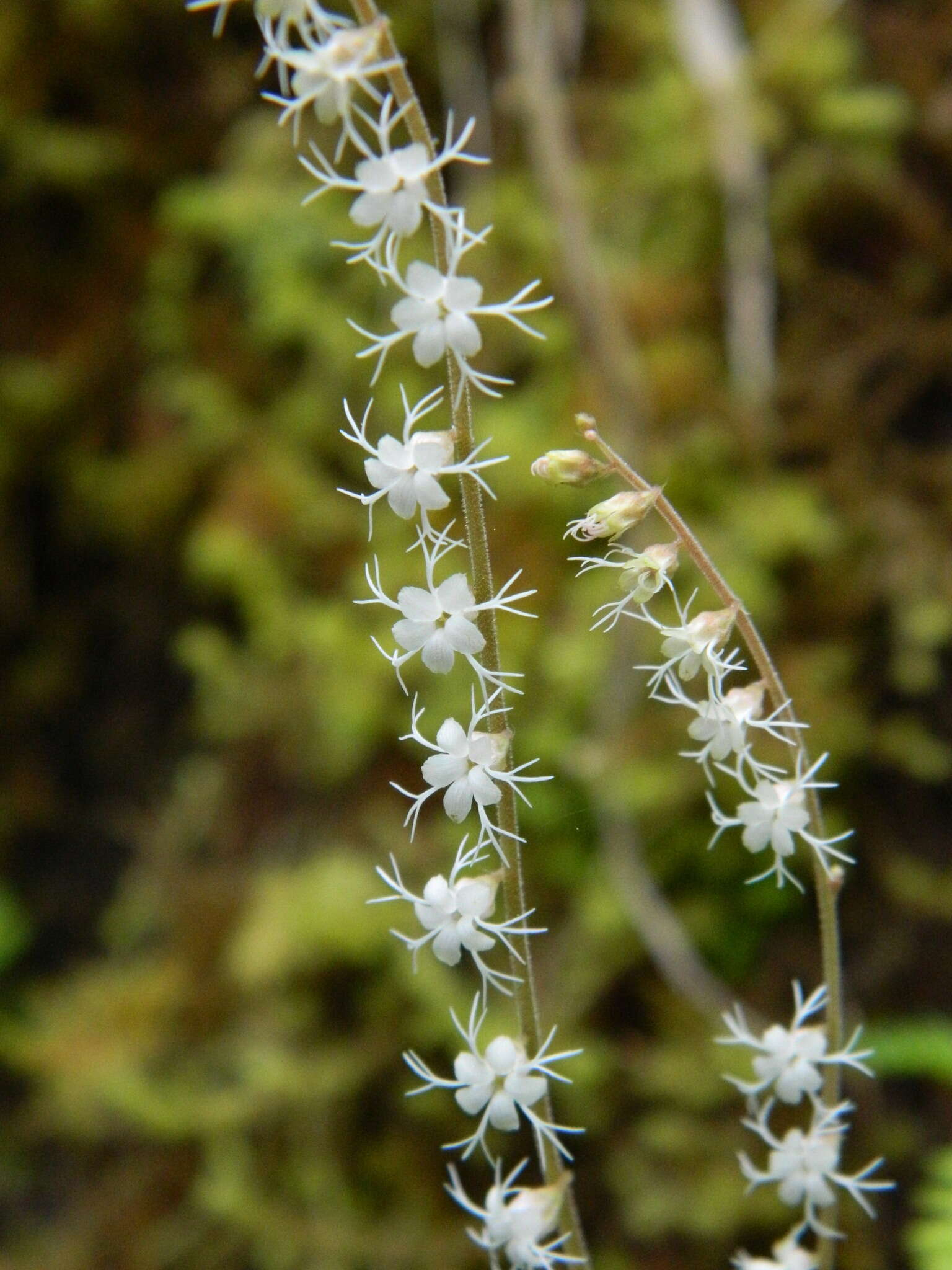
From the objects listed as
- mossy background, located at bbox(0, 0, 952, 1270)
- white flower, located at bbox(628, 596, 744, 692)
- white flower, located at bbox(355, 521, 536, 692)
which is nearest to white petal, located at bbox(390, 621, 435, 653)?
white flower, located at bbox(355, 521, 536, 692)

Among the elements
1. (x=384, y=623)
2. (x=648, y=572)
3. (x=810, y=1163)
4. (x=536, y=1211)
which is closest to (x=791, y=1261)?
(x=810, y=1163)

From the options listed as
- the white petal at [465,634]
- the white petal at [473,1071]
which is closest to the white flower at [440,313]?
the white petal at [465,634]

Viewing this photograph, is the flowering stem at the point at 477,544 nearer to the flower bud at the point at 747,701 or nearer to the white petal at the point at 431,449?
the white petal at the point at 431,449

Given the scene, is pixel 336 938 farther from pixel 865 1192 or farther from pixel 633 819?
pixel 865 1192

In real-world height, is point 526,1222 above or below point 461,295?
below

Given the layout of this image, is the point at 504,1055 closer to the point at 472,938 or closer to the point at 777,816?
the point at 472,938

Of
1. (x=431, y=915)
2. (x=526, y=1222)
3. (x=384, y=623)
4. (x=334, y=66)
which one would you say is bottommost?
(x=526, y=1222)

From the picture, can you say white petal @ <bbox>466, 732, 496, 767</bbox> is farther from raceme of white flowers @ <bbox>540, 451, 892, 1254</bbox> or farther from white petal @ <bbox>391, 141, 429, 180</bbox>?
white petal @ <bbox>391, 141, 429, 180</bbox>
